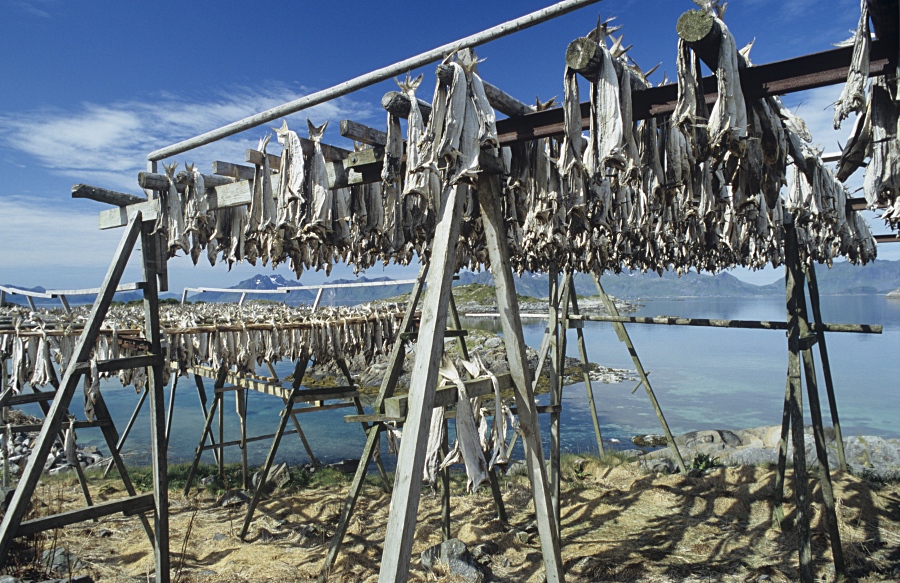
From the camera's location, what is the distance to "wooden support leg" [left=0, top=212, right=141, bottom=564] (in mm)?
4055

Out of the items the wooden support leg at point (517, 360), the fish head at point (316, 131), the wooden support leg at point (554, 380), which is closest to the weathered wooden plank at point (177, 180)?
the fish head at point (316, 131)

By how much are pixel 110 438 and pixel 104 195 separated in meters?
2.45

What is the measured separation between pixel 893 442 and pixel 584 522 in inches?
401

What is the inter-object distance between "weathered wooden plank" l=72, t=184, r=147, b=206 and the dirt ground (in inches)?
134

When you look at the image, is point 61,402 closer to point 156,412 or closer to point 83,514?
point 156,412

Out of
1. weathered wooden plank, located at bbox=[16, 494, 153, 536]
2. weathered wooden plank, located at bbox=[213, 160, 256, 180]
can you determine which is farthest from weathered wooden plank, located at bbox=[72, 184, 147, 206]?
weathered wooden plank, located at bbox=[16, 494, 153, 536]

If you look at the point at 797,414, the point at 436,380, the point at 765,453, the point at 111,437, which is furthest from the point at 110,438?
the point at 765,453

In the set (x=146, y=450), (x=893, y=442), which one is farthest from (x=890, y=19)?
(x=146, y=450)

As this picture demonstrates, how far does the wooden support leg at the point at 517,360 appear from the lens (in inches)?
126

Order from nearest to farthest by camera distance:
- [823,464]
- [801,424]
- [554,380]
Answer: [801,424], [823,464], [554,380]

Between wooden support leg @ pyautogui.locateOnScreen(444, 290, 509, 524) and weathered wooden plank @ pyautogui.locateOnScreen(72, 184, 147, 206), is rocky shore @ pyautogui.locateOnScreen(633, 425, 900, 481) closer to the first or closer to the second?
wooden support leg @ pyautogui.locateOnScreen(444, 290, 509, 524)

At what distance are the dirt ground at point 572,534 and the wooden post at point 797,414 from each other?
664mm

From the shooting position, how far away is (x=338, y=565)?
21.0 feet

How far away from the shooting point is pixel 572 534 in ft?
24.4
